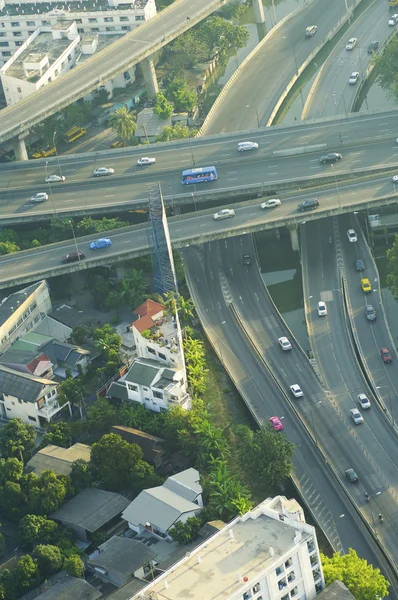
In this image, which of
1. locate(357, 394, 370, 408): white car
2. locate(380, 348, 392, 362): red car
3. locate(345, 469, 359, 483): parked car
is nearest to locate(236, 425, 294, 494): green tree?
locate(345, 469, 359, 483): parked car

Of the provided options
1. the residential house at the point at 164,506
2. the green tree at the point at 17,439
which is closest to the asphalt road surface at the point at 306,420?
the residential house at the point at 164,506

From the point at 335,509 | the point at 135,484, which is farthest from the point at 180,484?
the point at 335,509

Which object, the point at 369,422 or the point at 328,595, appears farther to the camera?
the point at 369,422

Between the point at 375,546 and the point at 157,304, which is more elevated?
the point at 157,304

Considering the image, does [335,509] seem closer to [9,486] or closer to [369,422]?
[369,422]

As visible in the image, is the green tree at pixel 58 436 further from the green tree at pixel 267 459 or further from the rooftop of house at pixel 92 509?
the green tree at pixel 267 459

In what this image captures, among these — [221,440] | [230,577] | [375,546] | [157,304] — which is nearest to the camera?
[230,577]

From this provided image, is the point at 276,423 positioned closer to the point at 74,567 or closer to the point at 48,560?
the point at 74,567
